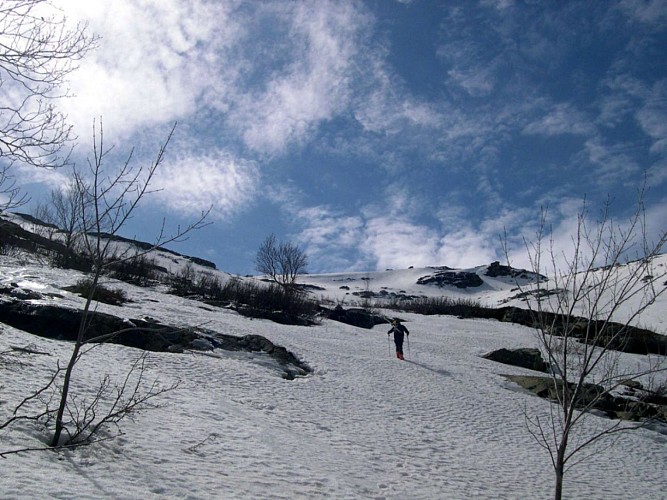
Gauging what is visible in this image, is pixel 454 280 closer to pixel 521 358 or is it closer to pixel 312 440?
Answer: pixel 521 358

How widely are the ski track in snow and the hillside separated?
0.04m

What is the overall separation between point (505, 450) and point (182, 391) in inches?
283

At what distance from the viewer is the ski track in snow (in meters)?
5.27

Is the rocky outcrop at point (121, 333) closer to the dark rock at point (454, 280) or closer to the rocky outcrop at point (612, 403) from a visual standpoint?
the rocky outcrop at point (612, 403)

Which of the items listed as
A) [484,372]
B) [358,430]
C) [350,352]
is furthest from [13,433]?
[484,372]

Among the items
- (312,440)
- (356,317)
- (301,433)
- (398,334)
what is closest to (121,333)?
(301,433)

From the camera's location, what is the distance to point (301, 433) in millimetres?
8703

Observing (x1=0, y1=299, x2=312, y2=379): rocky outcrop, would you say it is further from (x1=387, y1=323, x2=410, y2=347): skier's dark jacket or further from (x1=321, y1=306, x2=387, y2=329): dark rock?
(x1=321, y1=306, x2=387, y2=329): dark rock

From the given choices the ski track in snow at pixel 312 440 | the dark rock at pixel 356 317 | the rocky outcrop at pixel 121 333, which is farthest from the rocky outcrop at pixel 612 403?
the dark rock at pixel 356 317

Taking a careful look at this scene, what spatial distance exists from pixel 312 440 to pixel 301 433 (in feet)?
1.24

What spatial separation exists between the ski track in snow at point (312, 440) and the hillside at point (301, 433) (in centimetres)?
4

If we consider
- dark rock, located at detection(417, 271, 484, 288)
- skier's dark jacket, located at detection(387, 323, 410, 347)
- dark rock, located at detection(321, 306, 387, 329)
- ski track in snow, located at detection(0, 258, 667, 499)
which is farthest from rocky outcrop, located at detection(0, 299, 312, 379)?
dark rock, located at detection(417, 271, 484, 288)

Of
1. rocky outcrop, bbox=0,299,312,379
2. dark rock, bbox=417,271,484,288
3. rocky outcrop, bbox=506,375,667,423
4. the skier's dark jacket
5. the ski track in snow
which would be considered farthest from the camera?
dark rock, bbox=417,271,484,288

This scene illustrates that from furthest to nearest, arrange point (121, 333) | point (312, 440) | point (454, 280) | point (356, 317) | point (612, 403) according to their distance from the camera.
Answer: point (454, 280) → point (356, 317) → point (612, 403) → point (121, 333) → point (312, 440)
